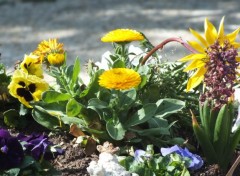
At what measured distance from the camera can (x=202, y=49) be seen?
2.57 m

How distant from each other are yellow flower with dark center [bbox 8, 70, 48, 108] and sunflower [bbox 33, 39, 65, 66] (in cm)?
10

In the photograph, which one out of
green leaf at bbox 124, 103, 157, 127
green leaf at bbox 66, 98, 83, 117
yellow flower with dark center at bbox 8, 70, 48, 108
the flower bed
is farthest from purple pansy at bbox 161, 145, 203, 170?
yellow flower with dark center at bbox 8, 70, 48, 108

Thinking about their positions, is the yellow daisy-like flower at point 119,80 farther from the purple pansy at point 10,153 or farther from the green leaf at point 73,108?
the purple pansy at point 10,153

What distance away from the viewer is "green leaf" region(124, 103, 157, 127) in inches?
100

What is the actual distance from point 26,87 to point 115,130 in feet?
1.43

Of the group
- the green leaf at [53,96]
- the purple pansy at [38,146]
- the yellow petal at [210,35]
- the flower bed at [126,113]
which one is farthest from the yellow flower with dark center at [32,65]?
the yellow petal at [210,35]

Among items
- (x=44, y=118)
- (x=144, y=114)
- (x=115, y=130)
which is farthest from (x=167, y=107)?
(x=44, y=118)

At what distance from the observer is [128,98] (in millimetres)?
2576

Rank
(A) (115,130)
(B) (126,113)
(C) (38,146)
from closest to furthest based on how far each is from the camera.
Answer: (C) (38,146) → (A) (115,130) → (B) (126,113)

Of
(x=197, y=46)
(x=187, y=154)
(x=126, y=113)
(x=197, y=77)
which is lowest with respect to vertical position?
(x=187, y=154)

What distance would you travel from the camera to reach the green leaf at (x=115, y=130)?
8.13 feet

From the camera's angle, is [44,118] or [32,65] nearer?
[44,118]

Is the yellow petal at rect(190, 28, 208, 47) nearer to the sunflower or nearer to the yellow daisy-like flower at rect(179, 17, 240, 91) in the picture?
the yellow daisy-like flower at rect(179, 17, 240, 91)

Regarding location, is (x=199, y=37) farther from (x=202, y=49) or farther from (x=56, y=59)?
(x=56, y=59)
